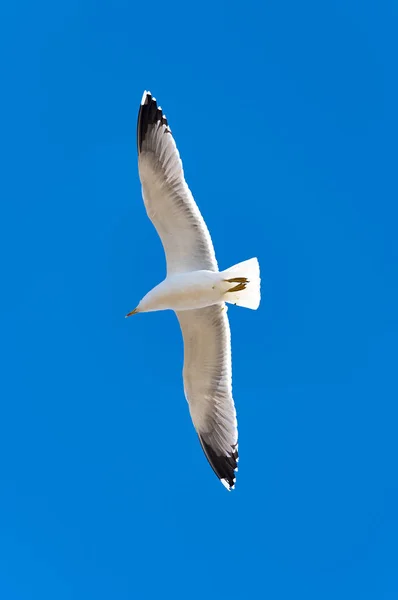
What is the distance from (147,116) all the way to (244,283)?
1865mm

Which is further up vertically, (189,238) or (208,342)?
(189,238)

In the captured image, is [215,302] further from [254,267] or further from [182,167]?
[182,167]

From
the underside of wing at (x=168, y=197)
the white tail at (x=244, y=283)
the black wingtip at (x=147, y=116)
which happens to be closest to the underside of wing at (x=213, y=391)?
the white tail at (x=244, y=283)

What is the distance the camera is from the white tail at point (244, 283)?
936cm

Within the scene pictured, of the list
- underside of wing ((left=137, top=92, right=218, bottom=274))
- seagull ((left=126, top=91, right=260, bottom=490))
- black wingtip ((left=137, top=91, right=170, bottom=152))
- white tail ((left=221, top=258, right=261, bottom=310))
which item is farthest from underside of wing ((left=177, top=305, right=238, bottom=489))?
black wingtip ((left=137, top=91, right=170, bottom=152))

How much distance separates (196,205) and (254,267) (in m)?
0.84

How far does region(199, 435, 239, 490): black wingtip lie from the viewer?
1006 cm

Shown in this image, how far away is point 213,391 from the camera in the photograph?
10.1 meters

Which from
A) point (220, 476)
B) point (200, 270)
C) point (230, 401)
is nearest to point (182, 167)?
point (200, 270)

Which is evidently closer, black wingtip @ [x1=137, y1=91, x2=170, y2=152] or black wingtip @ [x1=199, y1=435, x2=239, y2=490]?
black wingtip @ [x1=137, y1=91, x2=170, y2=152]

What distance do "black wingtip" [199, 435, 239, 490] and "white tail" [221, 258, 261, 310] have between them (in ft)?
5.25

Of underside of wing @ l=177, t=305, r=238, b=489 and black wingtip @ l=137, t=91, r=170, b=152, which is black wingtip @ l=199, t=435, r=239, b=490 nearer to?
underside of wing @ l=177, t=305, r=238, b=489

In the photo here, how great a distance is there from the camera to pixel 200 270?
31.4ft

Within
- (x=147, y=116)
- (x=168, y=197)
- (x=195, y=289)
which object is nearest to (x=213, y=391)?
(x=195, y=289)
